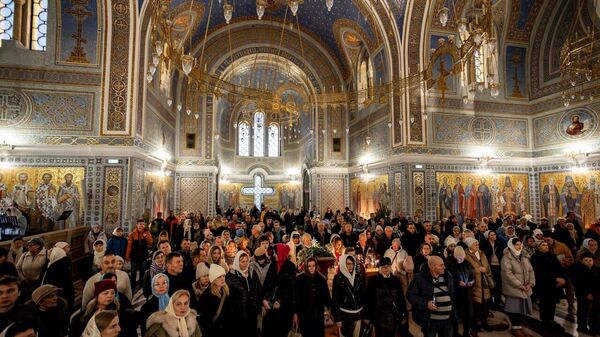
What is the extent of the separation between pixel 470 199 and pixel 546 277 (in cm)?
894

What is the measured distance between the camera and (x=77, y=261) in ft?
27.3

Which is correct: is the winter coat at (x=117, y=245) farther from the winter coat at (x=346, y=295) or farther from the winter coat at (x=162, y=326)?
the winter coat at (x=346, y=295)

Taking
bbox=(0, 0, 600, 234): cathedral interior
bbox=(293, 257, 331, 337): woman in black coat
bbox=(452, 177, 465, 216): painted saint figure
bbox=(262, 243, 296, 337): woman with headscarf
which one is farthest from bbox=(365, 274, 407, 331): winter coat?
bbox=(452, 177, 465, 216): painted saint figure

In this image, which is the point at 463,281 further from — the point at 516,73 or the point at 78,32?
the point at 516,73

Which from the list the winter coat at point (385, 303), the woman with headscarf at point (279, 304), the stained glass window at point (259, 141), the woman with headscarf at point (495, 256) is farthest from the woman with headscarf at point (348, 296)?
the stained glass window at point (259, 141)

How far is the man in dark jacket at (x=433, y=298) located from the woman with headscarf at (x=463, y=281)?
2.65 ft

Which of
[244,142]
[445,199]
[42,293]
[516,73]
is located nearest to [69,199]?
[42,293]

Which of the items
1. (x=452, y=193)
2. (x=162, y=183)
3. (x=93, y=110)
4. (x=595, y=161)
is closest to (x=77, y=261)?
(x=93, y=110)

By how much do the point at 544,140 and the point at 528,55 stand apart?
3.68 metres

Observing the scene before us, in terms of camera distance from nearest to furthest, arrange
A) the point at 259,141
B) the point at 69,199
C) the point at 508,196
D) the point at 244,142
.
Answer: the point at 69,199 < the point at 508,196 < the point at 244,142 < the point at 259,141

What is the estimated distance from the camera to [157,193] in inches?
513

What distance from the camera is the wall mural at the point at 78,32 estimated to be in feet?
32.4

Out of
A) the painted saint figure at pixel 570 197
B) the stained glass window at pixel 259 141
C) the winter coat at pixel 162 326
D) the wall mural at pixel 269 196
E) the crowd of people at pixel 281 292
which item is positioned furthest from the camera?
the stained glass window at pixel 259 141

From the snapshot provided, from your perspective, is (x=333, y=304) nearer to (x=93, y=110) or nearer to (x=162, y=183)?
(x=93, y=110)
